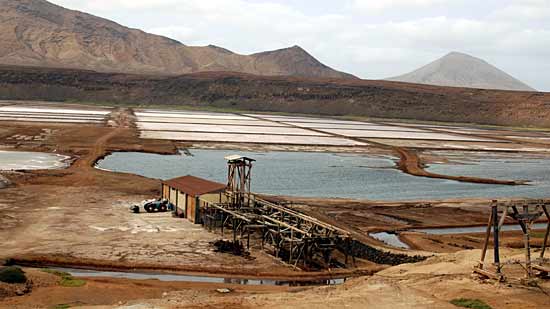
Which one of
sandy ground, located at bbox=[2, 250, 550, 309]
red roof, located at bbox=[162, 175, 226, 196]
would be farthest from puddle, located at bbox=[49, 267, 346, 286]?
red roof, located at bbox=[162, 175, 226, 196]

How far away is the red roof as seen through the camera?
37250mm

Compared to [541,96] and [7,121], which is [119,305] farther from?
[541,96]

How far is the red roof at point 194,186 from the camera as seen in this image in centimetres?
3725

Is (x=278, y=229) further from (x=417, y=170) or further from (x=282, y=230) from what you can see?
(x=417, y=170)

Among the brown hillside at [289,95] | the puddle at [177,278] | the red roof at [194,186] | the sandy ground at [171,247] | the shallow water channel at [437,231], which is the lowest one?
the puddle at [177,278]

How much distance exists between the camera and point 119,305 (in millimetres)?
19094

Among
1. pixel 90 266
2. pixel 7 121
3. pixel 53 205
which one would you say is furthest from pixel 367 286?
pixel 7 121

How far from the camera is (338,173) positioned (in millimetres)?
60531

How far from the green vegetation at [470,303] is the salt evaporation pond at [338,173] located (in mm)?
29041

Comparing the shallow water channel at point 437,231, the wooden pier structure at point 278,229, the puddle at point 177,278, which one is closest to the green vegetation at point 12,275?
the puddle at point 177,278

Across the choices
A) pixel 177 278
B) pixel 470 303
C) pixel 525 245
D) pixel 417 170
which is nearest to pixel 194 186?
pixel 177 278

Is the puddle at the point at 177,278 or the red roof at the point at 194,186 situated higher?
the red roof at the point at 194,186

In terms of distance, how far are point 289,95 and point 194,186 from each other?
133 meters

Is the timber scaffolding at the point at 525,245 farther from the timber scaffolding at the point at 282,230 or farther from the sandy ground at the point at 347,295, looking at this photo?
the timber scaffolding at the point at 282,230
